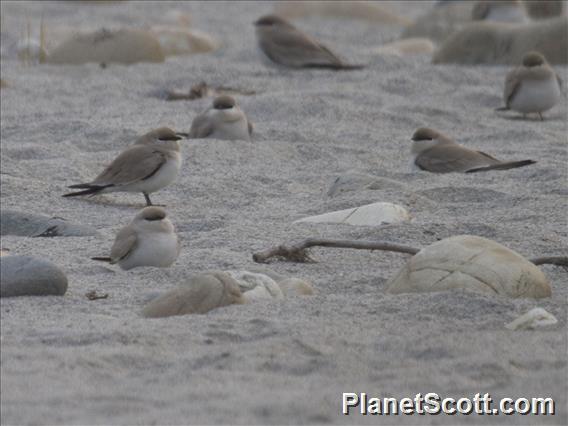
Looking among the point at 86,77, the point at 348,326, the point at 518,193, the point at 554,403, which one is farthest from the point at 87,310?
the point at 86,77

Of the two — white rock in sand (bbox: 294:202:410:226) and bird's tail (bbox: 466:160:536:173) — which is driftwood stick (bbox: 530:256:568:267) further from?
bird's tail (bbox: 466:160:536:173)

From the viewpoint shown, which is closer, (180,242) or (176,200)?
(180,242)

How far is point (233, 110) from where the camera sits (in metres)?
7.35

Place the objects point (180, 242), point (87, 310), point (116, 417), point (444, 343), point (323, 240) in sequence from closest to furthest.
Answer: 1. point (116, 417)
2. point (444, 343)
3. point (87, 310)
4. point (323, 240)
5. point (180, 242)

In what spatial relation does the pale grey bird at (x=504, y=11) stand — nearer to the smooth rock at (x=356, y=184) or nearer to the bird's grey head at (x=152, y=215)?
the smooth rock at (x=356, y=184)

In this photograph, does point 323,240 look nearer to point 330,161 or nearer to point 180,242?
point 180,242

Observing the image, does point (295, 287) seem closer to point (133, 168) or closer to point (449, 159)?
point (133, 168)

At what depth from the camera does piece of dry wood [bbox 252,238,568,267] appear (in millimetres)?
4496

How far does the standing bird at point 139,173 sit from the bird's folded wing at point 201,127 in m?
1.28

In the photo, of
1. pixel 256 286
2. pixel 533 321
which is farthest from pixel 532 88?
pixel 533 321

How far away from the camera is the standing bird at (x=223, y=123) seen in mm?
7328

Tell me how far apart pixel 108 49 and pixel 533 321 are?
722cm

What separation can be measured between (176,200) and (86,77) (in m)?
3.86

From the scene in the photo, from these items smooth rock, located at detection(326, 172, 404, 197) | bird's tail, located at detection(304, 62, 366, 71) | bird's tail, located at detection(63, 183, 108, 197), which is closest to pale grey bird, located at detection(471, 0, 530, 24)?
bird's tail, located at detection(304, 62, 366, 71)
